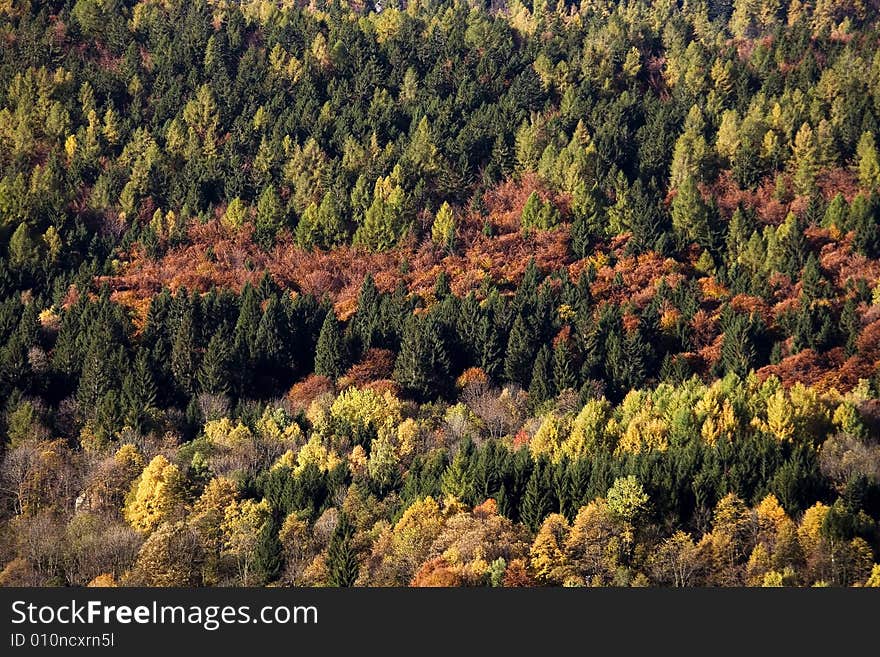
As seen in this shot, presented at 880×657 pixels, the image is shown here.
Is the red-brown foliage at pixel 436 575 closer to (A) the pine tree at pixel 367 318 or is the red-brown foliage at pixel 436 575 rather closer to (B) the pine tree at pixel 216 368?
(B) the pine tree at pixel 216 368

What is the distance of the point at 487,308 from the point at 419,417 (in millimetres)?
21451

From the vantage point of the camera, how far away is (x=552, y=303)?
129 meters

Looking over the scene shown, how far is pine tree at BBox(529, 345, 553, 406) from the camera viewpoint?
115 meters

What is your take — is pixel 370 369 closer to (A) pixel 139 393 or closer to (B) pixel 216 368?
(B) pixel 216 368

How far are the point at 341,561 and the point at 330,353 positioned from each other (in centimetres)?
4798

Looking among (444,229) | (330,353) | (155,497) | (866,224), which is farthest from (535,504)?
(866,224)

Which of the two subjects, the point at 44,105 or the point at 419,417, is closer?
the point at 419,417

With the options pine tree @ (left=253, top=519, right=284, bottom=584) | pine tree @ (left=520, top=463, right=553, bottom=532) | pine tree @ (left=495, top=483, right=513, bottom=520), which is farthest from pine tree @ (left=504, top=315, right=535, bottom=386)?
pine tree @ (left=253, top=519, right=284, bottom=584)

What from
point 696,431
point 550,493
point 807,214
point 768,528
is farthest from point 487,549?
point 807,214

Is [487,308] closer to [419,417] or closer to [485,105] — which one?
[419,417]

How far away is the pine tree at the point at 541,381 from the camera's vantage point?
115 meters

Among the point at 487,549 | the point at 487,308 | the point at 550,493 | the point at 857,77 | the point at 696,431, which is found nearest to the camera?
the point at 487,549

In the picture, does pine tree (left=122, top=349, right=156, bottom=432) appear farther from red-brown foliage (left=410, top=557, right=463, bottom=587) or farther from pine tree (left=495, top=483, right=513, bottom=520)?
red-brown foliage (left=410, top=557, right=463, bottom=587)

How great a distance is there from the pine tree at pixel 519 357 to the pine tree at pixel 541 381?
277cm
